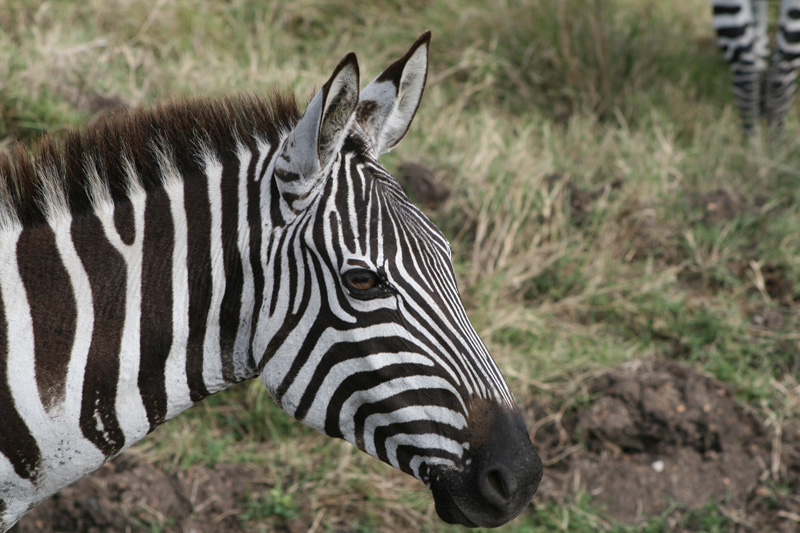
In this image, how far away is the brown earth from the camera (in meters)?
3.50

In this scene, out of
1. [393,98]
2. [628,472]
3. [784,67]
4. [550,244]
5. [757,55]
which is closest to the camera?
[393,98]

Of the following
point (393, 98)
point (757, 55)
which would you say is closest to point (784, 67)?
point (757, 55)

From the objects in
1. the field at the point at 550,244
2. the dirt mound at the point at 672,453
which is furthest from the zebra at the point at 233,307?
the dirt mound at the point at 672,453

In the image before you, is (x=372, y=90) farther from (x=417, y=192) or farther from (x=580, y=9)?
(x=580, y=9)

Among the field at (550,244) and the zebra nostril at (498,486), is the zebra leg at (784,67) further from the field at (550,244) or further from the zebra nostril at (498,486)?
the zebra nostril at (498,486)

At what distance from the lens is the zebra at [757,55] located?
6973 mm

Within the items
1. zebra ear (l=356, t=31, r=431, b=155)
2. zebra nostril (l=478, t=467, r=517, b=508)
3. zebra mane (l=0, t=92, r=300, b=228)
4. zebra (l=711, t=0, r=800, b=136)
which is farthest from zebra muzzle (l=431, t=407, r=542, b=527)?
zebra (l=711, t=0, r=800, b=136)

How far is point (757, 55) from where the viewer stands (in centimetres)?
730

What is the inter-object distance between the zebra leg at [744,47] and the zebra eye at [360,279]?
638cm

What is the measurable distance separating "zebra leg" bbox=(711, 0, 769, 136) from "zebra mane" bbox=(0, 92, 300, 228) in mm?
6336

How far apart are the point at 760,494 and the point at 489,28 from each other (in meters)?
5.22

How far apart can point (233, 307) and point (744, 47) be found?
6.83 m

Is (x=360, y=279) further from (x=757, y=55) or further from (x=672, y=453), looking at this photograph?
(x=757, y=55)

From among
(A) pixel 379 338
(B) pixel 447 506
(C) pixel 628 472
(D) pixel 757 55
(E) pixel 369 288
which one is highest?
(D) pixel 757 55
